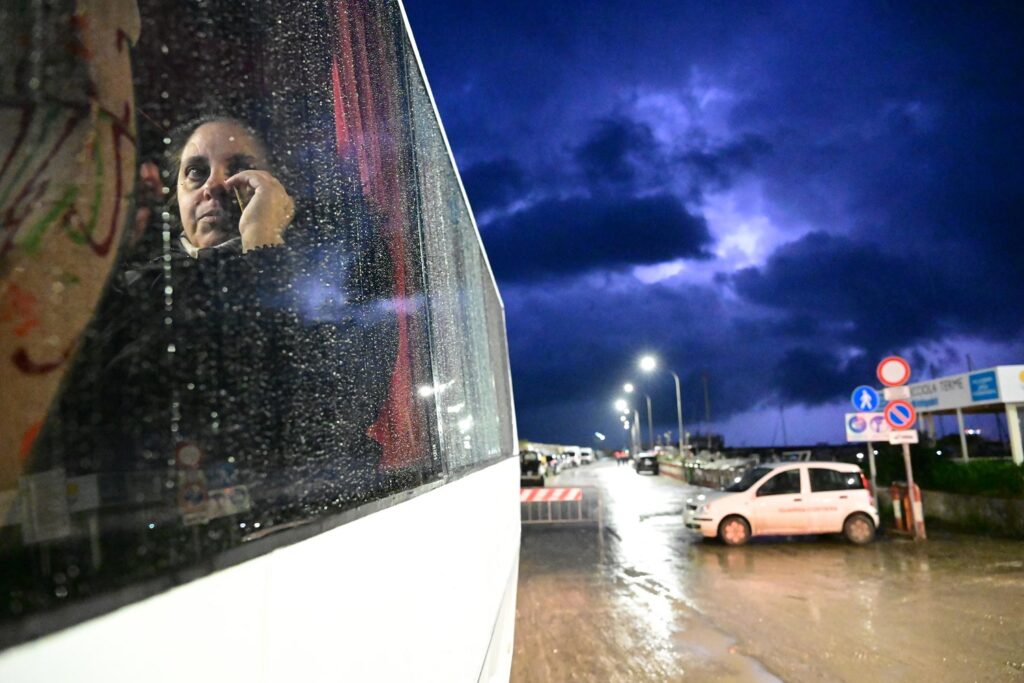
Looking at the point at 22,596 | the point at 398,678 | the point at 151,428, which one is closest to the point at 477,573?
the point at 398,678

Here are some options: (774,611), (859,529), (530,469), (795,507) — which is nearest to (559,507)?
(795,507)

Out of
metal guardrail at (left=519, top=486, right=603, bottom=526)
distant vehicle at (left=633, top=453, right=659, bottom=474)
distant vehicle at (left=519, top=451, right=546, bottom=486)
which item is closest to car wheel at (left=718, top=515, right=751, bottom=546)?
metal guardrail at (left=519, top=486, right=603, bottom=526)

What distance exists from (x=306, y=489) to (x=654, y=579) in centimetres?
1071

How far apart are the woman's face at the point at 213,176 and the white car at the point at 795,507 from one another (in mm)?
14486

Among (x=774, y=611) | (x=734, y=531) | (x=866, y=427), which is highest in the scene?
(x=866, y=427)

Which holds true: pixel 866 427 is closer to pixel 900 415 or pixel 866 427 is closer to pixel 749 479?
pixel 900 415

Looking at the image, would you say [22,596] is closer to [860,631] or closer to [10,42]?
[10,42]

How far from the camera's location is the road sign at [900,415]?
1501cm

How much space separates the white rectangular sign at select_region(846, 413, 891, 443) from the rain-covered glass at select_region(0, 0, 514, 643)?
16.0 meters

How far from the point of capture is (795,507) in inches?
575

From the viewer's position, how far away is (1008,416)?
23.3 metres

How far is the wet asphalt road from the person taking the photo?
6570mm

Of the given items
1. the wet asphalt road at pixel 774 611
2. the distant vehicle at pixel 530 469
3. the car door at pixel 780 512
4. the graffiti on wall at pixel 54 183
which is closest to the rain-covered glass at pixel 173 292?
the graffiti on wall at pixel 54 183

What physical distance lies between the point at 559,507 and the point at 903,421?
963cm
